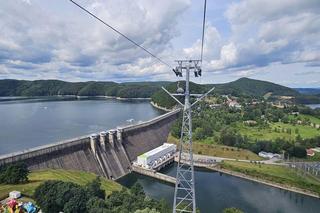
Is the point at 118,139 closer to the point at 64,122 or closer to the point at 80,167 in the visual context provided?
the point at 80,167

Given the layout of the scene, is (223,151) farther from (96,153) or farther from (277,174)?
(96,153)

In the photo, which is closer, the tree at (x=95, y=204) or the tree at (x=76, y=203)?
the tree at (x=95, y=204)

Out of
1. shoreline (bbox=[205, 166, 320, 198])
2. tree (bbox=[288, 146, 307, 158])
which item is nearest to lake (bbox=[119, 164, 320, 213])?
shoreline (bbox=[205, 166, 320, 198])

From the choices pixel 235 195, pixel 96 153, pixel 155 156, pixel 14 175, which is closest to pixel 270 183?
pixel 235 195

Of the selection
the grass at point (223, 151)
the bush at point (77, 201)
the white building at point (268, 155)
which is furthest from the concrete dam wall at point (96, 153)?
the white building at point (268, 155)

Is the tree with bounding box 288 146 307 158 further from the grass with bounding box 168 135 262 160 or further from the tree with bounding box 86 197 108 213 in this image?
the tree with bounding box 86 197 108 213

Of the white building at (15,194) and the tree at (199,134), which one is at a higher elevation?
the white building at (15,194)

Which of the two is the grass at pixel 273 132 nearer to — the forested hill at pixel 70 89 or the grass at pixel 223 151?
the grass at pixel 223 151

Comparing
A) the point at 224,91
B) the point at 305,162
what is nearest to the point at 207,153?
the point at 305,162
